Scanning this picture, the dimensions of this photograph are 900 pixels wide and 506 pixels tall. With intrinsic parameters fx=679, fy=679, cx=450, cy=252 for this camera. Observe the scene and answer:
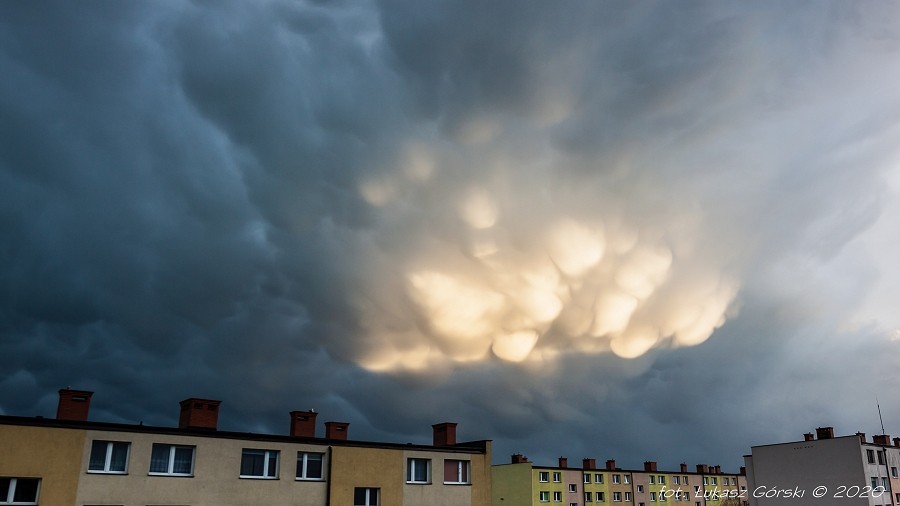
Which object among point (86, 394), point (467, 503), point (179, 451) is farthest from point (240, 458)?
point (467, 503)

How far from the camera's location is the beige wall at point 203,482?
118 ft

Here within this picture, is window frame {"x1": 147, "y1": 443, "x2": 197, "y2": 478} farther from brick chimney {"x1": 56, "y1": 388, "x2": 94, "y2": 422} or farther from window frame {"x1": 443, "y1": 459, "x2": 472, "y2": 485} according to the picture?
window frame {"x1": 443, "y1": 459, "x2": 472, "y2": 485}

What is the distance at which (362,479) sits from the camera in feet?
150

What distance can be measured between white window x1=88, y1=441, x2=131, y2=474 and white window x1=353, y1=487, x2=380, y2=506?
15.0 metres

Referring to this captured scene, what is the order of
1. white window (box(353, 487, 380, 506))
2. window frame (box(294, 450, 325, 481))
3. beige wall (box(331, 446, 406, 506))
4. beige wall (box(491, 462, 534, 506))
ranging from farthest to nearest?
beige wall (box(491, 462, 534, 506)) < white window (box(353, 487, 380, 506)) < beige wall (box(331, 446, 406, 506)) < window frame (box(294, 450, 325, 481))

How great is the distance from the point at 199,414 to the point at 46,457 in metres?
8.68

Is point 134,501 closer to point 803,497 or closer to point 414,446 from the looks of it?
point 414,446

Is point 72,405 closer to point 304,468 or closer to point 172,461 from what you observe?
point 172,461

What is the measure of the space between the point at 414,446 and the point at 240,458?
41.9 feet

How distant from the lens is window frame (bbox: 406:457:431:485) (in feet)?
159

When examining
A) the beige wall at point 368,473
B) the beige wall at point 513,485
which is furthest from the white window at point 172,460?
the beige wall at point 513,485

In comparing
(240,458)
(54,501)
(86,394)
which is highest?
(86,394)

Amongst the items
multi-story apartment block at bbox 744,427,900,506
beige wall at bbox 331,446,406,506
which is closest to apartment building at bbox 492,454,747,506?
multi-story apartment block at bbox 744,427,900,506

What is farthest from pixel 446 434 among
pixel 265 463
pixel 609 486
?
pixel 609 486
